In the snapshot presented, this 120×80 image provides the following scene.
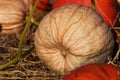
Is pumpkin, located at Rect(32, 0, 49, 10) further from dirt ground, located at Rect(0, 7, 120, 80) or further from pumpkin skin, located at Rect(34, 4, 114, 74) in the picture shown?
pumpkin skin, located at Rect(34, 4, 114, 74)

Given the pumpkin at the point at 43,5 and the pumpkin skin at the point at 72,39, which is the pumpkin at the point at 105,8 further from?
the pumpkin at the point at 43,5

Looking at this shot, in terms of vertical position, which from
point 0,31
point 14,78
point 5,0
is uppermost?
point 5,0

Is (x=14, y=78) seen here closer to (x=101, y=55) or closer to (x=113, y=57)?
(x=101, y=55)

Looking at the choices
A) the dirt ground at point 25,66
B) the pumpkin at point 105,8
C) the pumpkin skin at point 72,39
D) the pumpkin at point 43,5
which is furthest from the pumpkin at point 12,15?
the pumpkin skin at point 72,39

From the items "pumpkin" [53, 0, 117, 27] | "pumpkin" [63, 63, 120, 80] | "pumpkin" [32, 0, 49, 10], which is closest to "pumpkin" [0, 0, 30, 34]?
"pumpkin" [32, 0, 49, 10]

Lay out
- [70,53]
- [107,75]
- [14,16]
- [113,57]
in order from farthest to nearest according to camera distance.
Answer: [14,16] → [113,57] → [70,53] → [107,75]

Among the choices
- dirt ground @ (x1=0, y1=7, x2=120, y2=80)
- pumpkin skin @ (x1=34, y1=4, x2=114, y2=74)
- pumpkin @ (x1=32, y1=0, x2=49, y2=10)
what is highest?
pumpkin @ (x1=32, y1=0, x2=49, y2=10)

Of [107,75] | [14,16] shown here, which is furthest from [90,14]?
[14,16]
